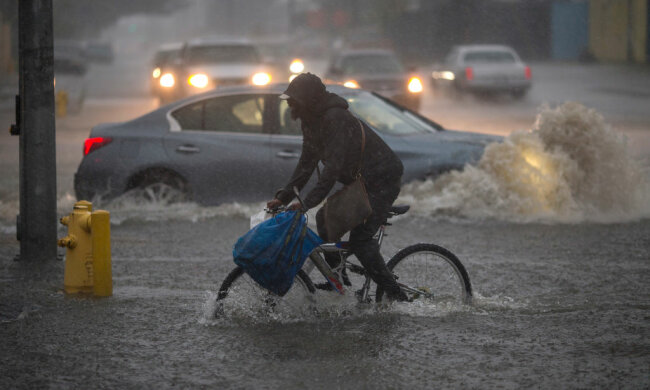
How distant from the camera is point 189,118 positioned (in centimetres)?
1098

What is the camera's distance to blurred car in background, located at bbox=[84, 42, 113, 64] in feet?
270

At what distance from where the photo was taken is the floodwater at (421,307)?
17.9ft

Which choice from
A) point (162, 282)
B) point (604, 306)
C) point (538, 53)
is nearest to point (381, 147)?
point (604, 306)

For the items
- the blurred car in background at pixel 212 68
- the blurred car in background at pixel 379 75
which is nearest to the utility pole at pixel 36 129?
the blurred car in background at pixel 212 68

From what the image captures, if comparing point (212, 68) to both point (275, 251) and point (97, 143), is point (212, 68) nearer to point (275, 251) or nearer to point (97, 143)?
point (97, 143)

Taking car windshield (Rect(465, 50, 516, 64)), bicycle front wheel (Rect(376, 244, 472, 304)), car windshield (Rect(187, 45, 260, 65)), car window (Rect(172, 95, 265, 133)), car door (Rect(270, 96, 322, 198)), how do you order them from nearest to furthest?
bicycle front wheel (Rect(376, 244, 472, 304)) < car door (Rect(270, 96, 322, 198)) < car window (Rect(172, 95, 265, 133)) < car windshield (Rect(187, 45, 260, 65)) < car windshield (Rect(465, 50, 516, 64))

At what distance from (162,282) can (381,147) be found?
2.49 metres

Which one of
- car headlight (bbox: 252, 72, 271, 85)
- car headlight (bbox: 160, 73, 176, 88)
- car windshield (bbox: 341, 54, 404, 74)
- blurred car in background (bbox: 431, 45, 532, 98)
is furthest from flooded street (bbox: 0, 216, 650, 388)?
blurred car in background (bbox: 431, 45, 532, 98)

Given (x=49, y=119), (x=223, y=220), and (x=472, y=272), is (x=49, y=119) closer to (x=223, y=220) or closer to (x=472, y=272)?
(x=223, y=220)

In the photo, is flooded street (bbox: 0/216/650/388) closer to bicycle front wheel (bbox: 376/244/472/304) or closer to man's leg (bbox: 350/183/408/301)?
bicycle front wheel (bbox: 376/244/472/304)

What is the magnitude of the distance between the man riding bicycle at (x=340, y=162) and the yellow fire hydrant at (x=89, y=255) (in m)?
1.73

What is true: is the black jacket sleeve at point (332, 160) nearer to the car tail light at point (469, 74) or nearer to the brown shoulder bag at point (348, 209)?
the brown shoulder bag at point (348, 209)

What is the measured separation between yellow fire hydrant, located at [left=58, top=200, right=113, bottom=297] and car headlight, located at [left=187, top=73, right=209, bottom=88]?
14.1 meters

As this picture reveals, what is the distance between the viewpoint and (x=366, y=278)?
21.0 feet
